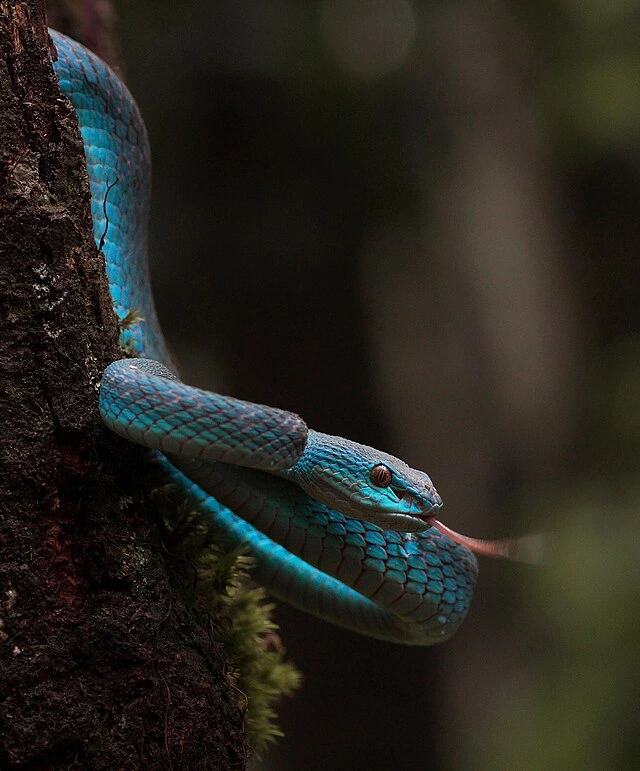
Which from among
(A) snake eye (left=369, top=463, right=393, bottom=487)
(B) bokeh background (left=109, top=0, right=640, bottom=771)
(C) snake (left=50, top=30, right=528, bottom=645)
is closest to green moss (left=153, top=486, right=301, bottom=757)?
(C) snake (left=50, top=30, right=528, bottom=645)

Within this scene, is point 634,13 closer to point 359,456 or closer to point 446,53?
point 446,53

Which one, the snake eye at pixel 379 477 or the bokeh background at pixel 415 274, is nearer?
the snake eye at pixel 379 477

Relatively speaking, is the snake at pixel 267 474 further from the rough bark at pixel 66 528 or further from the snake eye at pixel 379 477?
the rough bark at pixel 66 528

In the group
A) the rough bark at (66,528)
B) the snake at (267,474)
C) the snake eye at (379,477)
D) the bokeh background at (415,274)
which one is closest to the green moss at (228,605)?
the snake at (267,474)

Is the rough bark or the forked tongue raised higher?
the rough bark

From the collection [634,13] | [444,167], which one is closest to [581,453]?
[444,167]

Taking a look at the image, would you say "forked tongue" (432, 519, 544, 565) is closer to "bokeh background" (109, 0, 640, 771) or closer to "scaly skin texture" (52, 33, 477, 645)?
"scaly skin texture" (52, 33, 477, 645)

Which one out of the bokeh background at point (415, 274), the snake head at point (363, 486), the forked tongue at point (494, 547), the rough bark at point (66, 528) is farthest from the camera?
the bokeh background at point (415, 274)
